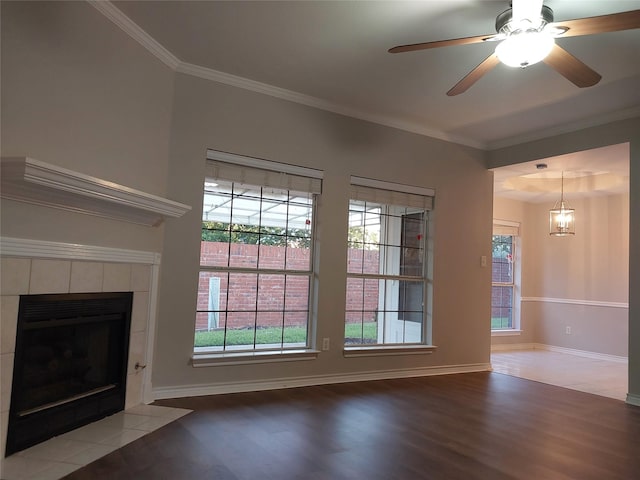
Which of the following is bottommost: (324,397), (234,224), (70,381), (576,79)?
(324,397)

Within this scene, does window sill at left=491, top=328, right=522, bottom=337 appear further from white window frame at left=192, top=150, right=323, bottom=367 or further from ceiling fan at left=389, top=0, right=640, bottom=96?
ceiling fan at left=389, top=0, right=640, bottom=96

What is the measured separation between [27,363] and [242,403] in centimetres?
153

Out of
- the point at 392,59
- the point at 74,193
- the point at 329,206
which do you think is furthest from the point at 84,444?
the point at 392,59

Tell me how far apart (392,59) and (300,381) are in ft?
9.22

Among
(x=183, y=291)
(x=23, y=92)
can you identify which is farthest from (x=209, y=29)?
(x=183, y=291)

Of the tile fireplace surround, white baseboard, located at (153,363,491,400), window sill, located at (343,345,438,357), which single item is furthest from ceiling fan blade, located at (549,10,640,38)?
white baseboard, located at (153,363,491,400)

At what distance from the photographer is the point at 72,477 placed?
2152mm

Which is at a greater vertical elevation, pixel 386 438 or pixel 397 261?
pixel 397 261

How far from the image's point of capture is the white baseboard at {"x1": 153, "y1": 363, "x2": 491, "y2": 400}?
361cm

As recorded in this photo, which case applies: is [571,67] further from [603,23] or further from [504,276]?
[504,276]

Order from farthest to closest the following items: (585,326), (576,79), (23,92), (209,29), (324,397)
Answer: (585,326) < (324,397) < (209,29) < (576,79) < (23,92)

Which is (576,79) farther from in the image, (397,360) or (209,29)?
(397,360)

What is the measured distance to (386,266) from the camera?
493 centimetres

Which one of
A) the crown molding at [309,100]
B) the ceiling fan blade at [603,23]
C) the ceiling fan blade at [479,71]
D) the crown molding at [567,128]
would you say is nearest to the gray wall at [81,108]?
the crown molding at [309,100]
